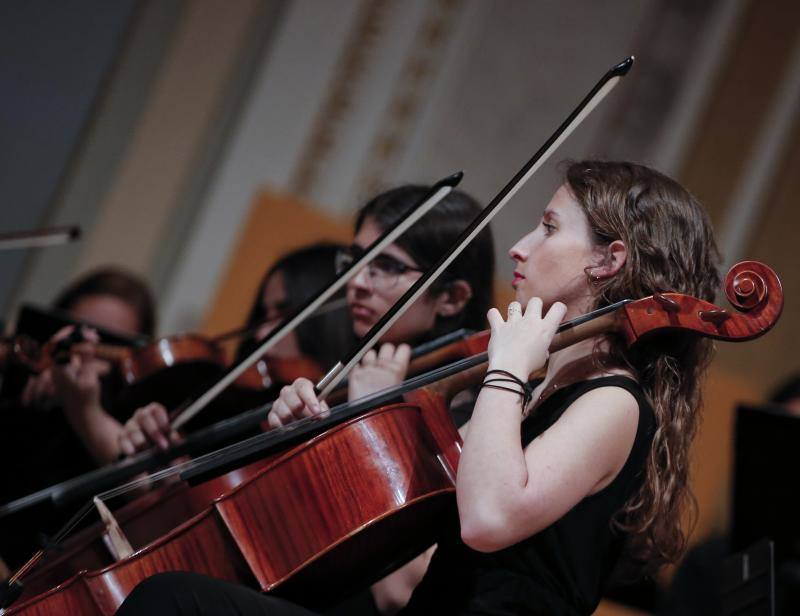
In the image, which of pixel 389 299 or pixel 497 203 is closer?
pixel 497 203

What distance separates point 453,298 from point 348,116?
184 centimetres

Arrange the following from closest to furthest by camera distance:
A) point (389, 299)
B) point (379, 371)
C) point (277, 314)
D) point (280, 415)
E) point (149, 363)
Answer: point (280, 415) < point (379, 371) < point (389, 299) < point (149, 363) < point (277, 314)

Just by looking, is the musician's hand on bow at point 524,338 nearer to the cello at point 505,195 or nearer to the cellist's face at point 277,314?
the cello at point 505,195

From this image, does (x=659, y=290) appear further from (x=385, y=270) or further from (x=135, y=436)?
(x=135, y=436)

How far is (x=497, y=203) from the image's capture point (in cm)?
121

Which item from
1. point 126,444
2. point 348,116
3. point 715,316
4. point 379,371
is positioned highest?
point 348,116

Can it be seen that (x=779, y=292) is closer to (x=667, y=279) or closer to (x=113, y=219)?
(x=667, y=279)

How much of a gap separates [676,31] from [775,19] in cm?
35

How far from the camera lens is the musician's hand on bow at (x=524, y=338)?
3.71 feet

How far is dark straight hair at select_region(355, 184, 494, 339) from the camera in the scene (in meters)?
1.69

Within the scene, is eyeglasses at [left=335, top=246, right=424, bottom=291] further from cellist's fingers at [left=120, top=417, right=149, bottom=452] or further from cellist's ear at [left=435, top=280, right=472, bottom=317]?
cellist's fingers at [left=120, top=417, right=149, bottom=452]

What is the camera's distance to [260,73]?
3383 millimetres

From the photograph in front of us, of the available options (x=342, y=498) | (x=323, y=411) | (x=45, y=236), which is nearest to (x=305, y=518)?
(x=342, y=498)

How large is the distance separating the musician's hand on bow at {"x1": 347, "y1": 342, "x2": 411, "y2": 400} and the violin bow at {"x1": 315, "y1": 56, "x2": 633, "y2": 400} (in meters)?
0.18
